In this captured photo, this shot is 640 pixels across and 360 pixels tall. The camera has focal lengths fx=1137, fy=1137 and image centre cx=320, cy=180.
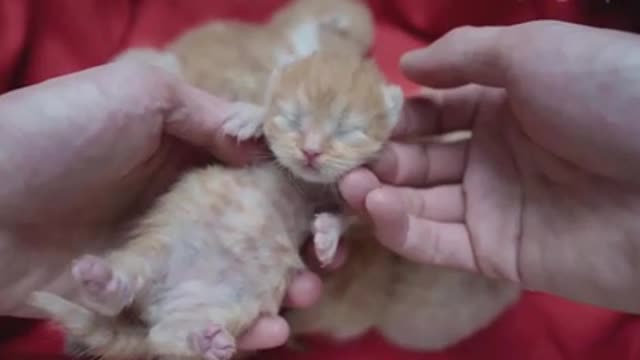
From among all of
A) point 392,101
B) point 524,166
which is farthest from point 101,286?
point 524,166

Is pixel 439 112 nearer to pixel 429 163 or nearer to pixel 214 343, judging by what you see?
pixel 429 163

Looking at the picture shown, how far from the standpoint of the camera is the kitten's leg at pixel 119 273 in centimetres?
107

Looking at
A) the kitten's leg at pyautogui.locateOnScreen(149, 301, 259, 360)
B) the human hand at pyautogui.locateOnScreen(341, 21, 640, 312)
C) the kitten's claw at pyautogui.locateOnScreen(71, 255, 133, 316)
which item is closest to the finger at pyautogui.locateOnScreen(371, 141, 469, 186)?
the human hand at pyautogui.locateOnScreen(341, 21, 640, 312)

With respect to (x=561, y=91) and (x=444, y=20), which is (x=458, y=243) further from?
(x=444, y=20)

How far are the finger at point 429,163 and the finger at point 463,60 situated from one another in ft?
0.26

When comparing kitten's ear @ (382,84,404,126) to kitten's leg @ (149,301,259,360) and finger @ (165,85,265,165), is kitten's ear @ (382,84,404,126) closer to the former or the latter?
finger @ (165,85,265,165)

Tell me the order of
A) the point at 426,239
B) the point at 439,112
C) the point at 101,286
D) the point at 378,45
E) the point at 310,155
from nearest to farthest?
1. the point at 101,286
2. the point at 310,155
3. the point at 426,239
4. the point at 439,112
5. the point at 378,45

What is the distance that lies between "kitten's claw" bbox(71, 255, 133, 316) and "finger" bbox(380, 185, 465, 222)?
37 cm

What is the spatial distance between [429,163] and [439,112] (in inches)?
3.0

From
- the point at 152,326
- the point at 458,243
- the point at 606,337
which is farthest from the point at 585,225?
the point at 152,326

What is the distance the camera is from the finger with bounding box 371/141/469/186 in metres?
1.35

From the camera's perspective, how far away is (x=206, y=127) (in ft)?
4.13

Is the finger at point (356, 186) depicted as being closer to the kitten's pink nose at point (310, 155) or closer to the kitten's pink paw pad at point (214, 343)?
the kitten's pink nose at point (310, 155)

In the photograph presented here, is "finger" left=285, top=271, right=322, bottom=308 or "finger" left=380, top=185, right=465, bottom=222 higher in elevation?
"finger" left=380, top=185, right=465, bottom=222
